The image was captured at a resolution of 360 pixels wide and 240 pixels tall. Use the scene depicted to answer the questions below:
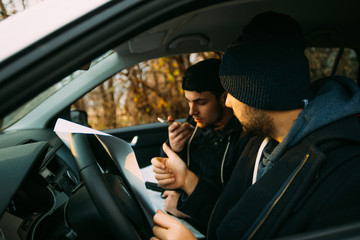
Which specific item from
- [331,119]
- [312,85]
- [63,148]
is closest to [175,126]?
[63,148]

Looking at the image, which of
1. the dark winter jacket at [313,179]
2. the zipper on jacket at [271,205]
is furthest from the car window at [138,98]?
the zipper on jacket at [271,205]

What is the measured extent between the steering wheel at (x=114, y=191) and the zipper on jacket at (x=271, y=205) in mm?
399

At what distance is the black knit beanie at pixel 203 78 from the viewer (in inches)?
86.9

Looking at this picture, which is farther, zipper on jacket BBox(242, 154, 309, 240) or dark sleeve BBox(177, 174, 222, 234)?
dark sleeve BBox(177, 174, 222, 234)

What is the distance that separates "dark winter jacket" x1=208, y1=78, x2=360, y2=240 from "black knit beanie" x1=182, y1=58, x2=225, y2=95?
3.56 ft

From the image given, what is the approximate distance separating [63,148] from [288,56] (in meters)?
1.37

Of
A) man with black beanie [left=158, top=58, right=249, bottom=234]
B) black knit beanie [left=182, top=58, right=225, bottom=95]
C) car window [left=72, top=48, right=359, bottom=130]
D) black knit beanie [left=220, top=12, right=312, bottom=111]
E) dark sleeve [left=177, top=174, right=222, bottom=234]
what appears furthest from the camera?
car window [left=72, top=48, right=359, bottom=130]

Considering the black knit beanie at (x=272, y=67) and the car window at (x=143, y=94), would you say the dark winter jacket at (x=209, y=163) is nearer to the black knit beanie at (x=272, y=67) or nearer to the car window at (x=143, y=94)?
the black knit beanie at (x=272, y=67)

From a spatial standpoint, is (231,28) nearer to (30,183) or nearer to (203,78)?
(203,78)

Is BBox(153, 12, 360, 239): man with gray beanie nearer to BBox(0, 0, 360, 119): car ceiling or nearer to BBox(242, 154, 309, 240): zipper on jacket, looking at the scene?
BBox(242, 154, 309, 240): zipper on jacket

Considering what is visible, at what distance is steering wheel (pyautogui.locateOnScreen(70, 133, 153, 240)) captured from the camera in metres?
1.04

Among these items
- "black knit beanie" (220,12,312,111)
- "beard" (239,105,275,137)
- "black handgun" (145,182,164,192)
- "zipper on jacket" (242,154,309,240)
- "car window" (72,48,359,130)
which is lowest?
"car window" (72,48,359,130)

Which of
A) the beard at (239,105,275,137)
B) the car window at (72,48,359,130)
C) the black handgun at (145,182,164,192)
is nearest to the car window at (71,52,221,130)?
the car window at (72,48,359,130)

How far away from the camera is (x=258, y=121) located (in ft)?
4.14
